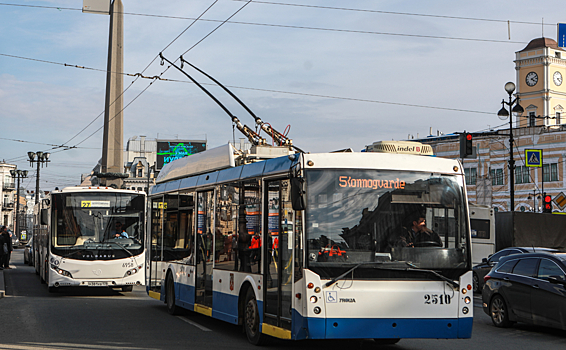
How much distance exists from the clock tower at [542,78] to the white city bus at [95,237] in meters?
74.6

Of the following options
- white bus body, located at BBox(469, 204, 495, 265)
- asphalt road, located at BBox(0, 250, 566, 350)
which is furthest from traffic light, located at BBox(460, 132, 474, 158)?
white bus body, located at BBox(469, 204, 495, 265)

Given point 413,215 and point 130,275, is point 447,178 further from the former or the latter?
point 130,275

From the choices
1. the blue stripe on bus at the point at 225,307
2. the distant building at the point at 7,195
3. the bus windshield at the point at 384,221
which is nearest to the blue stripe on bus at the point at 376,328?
the bus windshield at the point at 384,221

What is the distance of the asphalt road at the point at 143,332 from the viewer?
10.0m

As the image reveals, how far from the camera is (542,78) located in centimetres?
8556

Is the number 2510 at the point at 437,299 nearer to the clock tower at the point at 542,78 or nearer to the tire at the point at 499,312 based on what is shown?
the tire at the point at 499,312

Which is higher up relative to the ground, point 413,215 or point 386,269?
point 413,215

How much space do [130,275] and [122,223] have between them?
1.36 meters

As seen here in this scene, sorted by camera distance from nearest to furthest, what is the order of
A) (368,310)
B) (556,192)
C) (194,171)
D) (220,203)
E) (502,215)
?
1. (368,310)
2. (220,203)
3. (194,171)
4. (502,215)
5. (556,192)

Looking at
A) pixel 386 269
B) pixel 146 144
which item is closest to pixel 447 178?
pixel 386 269

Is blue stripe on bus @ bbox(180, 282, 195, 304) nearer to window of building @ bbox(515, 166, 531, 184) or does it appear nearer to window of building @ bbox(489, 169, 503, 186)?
window of building @ bbox(515, 166, 531, 184)

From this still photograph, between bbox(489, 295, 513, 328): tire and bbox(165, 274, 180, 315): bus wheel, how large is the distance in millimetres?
5977

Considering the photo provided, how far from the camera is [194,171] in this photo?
13.5m

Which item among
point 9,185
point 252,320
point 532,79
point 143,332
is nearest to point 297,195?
point 252,320
